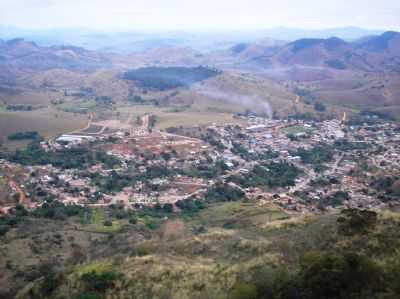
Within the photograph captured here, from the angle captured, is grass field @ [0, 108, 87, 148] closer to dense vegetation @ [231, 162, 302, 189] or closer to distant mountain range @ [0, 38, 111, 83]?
dense vegetation @ [231, 162, 302, 189]

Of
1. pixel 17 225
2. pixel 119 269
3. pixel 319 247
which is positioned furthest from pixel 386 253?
pixel 17 225

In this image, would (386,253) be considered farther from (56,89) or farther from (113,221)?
(56,89)

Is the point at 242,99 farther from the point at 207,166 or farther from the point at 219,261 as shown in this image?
the point at 219,261

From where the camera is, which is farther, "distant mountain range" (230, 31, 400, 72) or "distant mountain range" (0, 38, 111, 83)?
"distant mountain range" (230, 31, 400, 72)

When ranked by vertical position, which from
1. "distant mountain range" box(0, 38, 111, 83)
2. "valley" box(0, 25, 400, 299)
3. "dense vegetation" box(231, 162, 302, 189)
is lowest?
"dense vegetation" box(231, 162, 302, 189)

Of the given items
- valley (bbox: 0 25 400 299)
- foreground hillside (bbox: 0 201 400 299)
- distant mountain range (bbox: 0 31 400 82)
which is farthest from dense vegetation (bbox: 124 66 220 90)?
foreground hillside (bbox: 0 201 400 299)

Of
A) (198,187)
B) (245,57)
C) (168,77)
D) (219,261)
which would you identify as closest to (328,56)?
(245,57)
